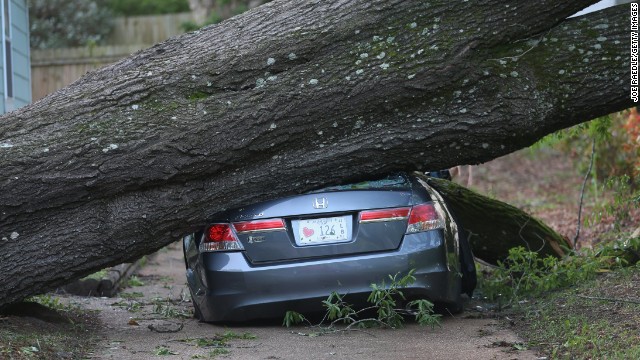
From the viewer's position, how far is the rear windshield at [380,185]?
6.78m

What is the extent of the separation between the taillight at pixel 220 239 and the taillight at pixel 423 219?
3.80ft

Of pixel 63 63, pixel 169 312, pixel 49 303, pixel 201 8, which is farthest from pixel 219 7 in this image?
pixel 49 303

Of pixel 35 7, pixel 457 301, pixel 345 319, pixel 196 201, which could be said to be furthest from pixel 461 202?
pixel 35 7

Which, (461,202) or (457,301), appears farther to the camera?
(461,202)

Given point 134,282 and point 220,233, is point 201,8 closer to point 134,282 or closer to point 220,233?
point 134,282

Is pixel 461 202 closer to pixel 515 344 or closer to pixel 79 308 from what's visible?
pixel 515 344

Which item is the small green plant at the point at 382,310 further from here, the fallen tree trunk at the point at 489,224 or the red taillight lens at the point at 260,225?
the fallen tree trunk at the point at 489,224

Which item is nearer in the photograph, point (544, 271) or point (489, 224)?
point (544, 271)

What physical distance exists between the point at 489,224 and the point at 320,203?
225cm

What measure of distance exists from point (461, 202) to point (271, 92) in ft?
8.06

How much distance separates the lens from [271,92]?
6.59 meters

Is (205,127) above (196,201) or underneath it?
above

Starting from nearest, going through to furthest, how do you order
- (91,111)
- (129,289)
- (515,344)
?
(515,344) < (91,111) < (129,289)

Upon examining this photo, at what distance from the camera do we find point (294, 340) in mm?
6406
